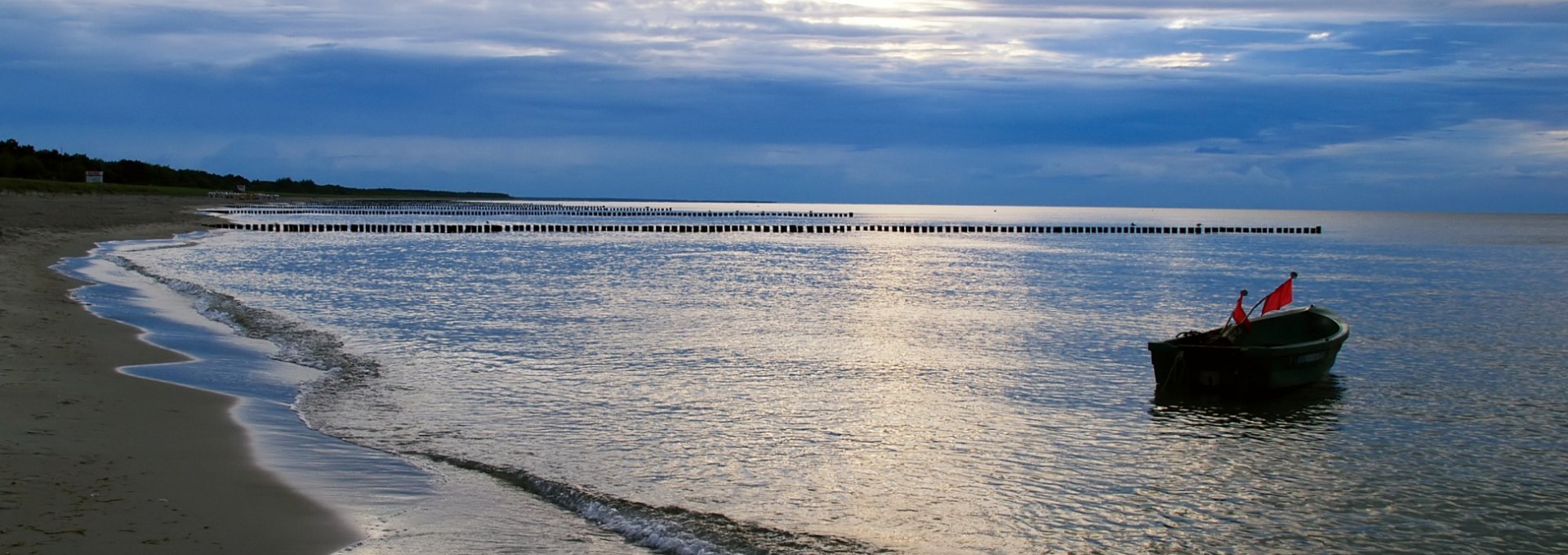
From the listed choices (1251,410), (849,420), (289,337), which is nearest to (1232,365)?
(1251,410)

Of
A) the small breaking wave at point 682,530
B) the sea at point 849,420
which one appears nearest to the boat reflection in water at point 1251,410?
the sea at point 849,420

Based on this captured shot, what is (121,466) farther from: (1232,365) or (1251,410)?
(1232,365)

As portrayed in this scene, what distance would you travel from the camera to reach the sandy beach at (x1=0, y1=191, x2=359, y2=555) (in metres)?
8.41

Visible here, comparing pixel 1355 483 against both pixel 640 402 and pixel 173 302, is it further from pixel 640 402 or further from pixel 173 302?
pixel 173 302

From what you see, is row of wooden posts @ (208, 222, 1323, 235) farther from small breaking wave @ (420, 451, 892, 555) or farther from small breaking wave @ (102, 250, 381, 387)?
small breaking wave @ (420, 451, 892, 555)

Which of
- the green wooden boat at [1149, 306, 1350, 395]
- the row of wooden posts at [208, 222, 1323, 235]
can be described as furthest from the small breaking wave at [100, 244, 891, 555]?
the row of wooden posts at [208, 222, 1323, 235]

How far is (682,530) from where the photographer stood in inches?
393

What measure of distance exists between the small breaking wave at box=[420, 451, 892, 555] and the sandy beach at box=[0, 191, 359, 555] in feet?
7.07

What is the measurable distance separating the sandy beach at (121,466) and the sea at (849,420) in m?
0.49

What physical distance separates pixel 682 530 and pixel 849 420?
18.3ft

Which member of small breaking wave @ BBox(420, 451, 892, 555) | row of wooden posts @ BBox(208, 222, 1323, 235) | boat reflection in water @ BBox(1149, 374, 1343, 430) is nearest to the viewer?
small breaking wave @ BBox(420, 451, 892, 555)

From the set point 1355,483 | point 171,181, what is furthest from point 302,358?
point 171,181

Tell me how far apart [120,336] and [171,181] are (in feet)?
588

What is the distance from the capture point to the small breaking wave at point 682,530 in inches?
374
